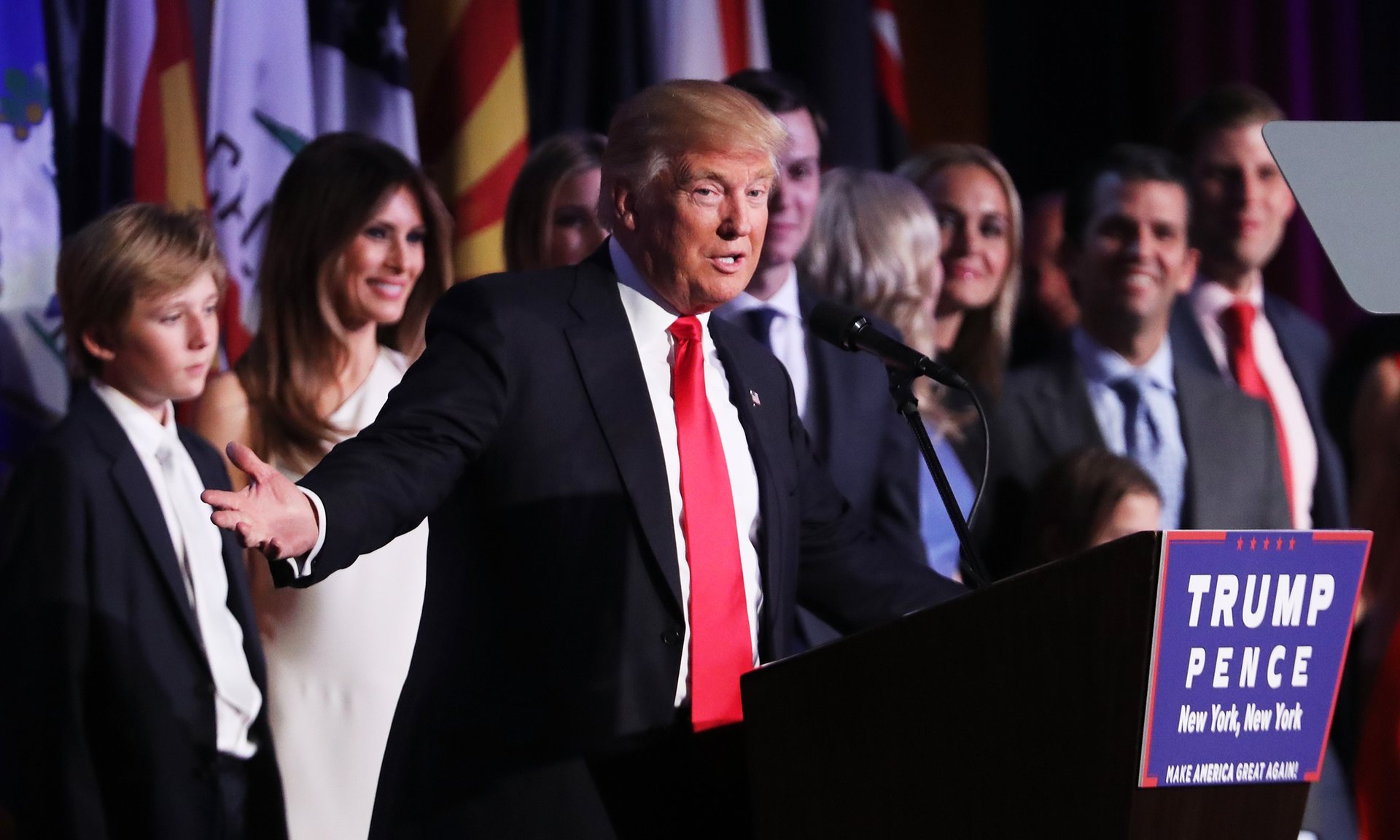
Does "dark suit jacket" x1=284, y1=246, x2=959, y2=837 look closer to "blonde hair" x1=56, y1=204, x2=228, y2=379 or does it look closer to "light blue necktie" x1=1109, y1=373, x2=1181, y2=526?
"blonde hair" x1=56, y1=204, x2=228, y2=379

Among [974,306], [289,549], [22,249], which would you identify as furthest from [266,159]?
[289,549]

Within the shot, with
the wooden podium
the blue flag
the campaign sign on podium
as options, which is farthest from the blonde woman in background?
the campaign sign on podium

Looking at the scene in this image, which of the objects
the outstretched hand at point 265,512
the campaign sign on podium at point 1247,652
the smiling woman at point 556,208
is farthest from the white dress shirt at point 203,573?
the campaign sign on podium at point 1247,652

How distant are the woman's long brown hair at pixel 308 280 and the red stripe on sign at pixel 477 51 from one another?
2.37 feet

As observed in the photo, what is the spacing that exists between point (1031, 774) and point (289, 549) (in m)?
0.77

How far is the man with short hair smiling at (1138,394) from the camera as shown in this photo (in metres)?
3.90

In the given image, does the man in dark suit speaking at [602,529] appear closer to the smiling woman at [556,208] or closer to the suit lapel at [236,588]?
the suit lapel at [236,588]

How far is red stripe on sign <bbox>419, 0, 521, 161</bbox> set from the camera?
169 inches

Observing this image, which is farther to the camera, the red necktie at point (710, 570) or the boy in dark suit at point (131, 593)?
the boy in dark suit at point (131, 593)

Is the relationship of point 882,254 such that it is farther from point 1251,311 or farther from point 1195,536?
point 1195,536

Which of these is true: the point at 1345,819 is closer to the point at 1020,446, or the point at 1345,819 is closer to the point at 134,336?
the point at 1020,446

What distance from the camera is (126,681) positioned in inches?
119

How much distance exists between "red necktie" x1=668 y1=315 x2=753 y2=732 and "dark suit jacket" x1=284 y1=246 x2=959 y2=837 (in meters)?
0.04

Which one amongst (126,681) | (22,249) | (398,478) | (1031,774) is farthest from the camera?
(22,249)
